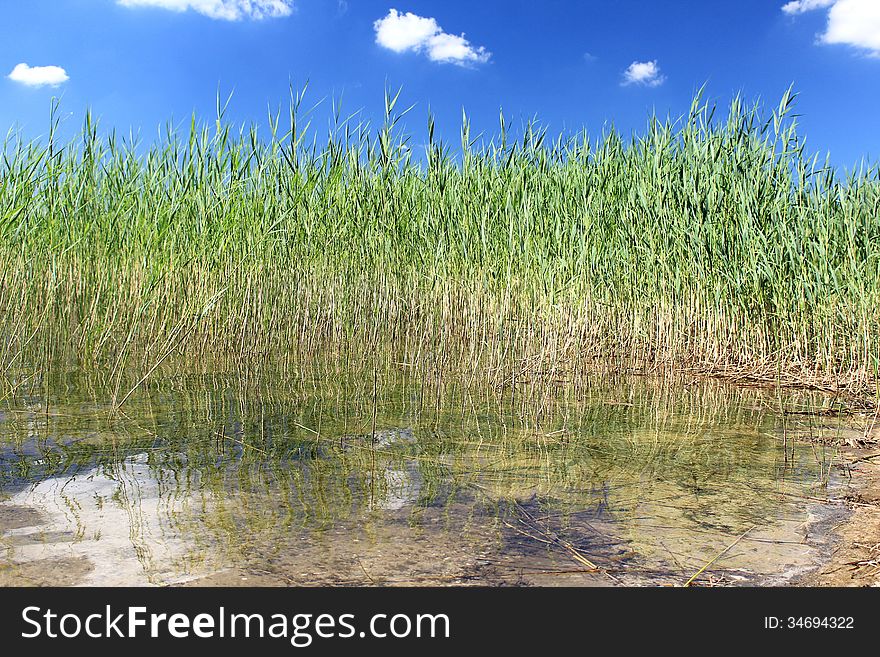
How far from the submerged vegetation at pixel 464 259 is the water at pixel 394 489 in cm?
94

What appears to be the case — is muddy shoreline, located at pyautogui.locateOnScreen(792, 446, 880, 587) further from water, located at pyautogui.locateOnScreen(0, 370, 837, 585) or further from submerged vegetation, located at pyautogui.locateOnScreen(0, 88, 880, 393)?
submerged vegetation, located at pyautogui.locateOnScreen(0, 88, 880, 393)

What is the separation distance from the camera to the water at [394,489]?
1.82 meters

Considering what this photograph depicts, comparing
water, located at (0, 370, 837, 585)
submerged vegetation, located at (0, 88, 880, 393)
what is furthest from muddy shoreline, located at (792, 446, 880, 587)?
submerged vegetation, located at (0, 88, 880, 393)

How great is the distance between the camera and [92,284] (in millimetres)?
4859

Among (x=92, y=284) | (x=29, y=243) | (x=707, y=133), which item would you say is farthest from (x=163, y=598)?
(x=707, y=133)

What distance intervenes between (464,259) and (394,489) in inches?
126

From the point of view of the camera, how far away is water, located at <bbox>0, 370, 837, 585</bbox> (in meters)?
1.82

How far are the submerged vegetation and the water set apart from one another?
94 cm

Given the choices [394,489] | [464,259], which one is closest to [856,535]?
[394,489]

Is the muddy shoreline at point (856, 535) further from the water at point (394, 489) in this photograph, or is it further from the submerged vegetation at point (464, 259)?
the submerged vegetation at point (464, 259)

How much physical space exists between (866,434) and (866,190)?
8.05 feet

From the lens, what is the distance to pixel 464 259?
213 inches

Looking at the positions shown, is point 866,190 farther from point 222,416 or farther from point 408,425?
point 222,416

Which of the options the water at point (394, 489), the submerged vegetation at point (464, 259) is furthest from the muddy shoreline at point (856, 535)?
the submerged vegetation at point (464, 259)
